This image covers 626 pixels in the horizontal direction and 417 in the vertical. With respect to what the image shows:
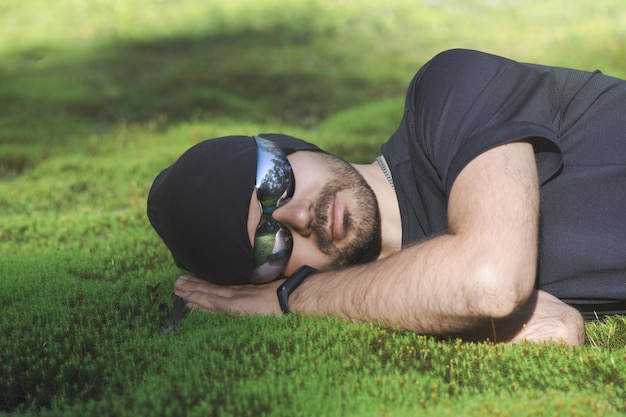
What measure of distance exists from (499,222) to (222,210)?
1.99m

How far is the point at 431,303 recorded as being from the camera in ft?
13.3

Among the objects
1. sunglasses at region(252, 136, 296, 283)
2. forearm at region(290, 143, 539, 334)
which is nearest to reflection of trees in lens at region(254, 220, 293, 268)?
sunglasses at region(252, 136, 296, 283)

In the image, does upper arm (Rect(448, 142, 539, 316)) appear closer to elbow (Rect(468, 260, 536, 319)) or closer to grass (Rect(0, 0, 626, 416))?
elbow (Rect(468, 260, 536, 319))

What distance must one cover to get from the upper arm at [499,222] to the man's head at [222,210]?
3.80 feet

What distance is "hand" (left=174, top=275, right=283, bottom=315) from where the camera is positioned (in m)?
4.89

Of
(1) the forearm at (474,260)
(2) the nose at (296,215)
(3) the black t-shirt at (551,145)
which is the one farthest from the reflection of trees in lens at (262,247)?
(3) the black t-shirt at (551,145)

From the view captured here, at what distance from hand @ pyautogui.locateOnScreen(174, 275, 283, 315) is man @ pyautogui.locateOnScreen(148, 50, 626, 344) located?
1cm

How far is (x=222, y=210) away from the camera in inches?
195

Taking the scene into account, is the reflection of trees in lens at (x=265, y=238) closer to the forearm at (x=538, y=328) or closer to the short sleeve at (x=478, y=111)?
the short sleeve at (x=478, y=111)

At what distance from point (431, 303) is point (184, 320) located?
1.84 meters

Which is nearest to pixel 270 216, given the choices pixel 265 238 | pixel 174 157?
pixel 265 238

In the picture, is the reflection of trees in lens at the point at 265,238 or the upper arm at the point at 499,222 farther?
the reflection of trees in lens at the point at 265,238

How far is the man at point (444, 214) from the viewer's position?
3965mm

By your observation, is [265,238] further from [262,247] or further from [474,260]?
[474,260]
